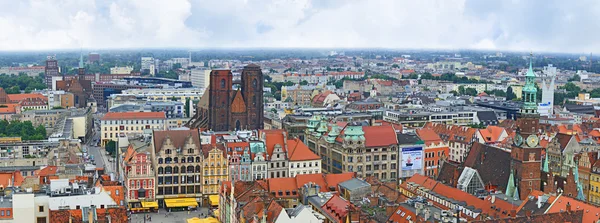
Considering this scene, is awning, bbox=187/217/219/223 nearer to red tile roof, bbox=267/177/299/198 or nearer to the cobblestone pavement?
the cobblestone pavement

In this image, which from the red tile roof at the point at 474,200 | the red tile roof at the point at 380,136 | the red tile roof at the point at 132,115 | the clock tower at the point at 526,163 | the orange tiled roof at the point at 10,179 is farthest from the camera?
the red tile roof at the point at 132,115

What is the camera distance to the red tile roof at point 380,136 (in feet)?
431

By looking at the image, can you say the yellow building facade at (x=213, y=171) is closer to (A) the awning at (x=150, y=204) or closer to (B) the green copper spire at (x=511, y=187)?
(A) the awning at (x=150, y=204)

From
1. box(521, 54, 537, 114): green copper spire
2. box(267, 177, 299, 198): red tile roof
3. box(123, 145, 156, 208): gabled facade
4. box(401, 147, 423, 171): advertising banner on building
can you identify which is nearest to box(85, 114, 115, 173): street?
box(123, 145, 156, 208): gabled facade

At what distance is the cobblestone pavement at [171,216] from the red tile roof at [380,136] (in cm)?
3274

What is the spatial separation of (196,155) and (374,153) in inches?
1258

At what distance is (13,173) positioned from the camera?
10594 centimetres

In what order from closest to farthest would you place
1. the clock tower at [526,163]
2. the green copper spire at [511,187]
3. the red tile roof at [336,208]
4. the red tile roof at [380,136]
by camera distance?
the red tile roof at [336,208] → the green copper spire at [511,187] → the clock tower at [526,163] → the red tile roof at [380,136]

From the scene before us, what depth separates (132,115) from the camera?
621ft

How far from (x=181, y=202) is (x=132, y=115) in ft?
255

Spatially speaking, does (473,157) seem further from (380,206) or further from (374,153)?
(380,206)

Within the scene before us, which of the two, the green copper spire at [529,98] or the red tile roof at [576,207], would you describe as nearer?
the red tile roof at [576,207]

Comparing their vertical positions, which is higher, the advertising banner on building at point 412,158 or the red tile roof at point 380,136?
the red tile roof at point 380,136

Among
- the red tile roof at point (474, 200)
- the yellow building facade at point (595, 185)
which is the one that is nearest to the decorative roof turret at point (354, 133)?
the red tile roof at point (474, 200)
